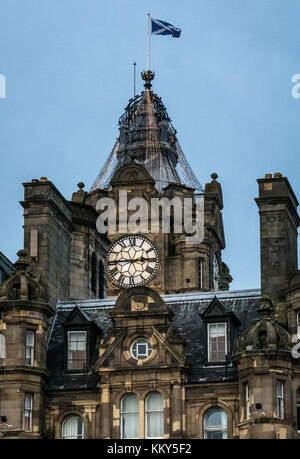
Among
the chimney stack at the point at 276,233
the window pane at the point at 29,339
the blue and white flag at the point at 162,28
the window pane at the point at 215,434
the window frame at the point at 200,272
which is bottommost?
the window pane at the point at 215,434

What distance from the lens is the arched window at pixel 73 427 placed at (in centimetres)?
7894

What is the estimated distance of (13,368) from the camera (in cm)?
7856

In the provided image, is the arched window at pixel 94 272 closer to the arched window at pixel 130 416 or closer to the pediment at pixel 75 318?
the pediment at pixel 75 318

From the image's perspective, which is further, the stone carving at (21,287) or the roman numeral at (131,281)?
the roman numeral at (131,281)

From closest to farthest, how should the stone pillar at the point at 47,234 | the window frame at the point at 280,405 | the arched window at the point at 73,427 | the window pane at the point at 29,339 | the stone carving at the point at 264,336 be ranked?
the window frame at the point at 280,405 < the stone carving at the point at 264,336 < the arched window at the point at 73,427 < the window pane at the point at 29,339 < the stone pillar at the point at 47,234

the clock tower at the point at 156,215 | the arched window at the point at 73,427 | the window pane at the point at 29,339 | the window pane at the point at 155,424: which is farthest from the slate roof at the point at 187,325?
the clock tower at the point at 156,215

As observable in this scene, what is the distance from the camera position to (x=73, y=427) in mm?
79312

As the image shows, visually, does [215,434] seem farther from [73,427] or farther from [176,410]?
[73,427]

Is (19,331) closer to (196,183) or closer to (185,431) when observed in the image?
(185,431)

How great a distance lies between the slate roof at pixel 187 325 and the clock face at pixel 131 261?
30.1m

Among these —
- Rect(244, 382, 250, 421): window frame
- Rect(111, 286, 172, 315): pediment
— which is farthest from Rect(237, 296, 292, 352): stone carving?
Rect(111, 286, 172, 315): pediment

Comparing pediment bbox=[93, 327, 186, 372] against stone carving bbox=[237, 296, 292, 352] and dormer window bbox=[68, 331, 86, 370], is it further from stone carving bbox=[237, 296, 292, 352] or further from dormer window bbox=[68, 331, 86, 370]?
stone carving bbox=[237, 296, 292, 352]

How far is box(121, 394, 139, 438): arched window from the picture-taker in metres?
78.0

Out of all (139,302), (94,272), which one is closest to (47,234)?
(139,302)
